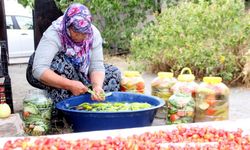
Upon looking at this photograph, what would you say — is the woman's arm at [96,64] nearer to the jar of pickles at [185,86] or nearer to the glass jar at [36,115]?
the glass jar at [36,115]

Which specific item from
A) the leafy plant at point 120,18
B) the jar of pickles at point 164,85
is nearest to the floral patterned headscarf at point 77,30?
the jar of pickles at point 164,85

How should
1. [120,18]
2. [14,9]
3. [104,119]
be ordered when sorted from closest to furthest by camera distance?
[104,119]
[120,18]
[14,9]

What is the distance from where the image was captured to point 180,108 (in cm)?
341

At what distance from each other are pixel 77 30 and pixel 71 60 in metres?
0.35

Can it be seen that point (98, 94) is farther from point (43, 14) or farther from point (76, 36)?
point (43, 14)

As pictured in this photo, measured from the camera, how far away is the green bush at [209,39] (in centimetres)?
555

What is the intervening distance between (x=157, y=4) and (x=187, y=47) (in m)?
3.31

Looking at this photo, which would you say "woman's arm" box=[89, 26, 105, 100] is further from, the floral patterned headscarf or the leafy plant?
the leafy plant

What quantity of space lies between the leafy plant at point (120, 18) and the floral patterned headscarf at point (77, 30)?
4.82 meters

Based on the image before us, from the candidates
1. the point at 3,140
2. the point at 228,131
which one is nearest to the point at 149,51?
the point at 228,131

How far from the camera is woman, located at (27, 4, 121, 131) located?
10.8 ft

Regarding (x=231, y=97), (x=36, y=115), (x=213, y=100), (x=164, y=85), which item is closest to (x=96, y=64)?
(x=164, y=85)

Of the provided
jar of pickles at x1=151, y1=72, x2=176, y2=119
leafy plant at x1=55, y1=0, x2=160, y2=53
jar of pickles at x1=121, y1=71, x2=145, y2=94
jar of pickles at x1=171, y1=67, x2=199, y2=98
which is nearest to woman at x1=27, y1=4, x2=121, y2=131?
jar of pickles at x1=121, y1=71, x2=145, y2=94

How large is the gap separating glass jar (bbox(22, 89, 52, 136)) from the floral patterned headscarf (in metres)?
0.48
